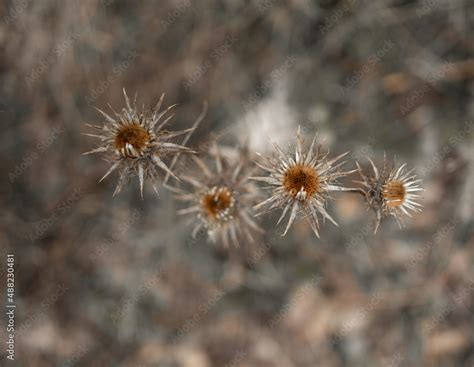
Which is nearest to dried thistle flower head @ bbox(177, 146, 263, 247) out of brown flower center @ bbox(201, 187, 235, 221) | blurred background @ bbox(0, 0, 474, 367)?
brown flower center @ bbox(201, 187, 235, 221)

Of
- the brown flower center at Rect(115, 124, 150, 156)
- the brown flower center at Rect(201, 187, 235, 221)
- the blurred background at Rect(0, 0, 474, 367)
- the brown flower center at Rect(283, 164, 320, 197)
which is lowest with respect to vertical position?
the brown flower center at Rect(283, 164, 320, 197)

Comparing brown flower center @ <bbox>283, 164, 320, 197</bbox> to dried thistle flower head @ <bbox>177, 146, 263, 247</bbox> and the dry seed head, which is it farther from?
dried thistle flower head @ <bbox>177, 146, 263, 247</bbox>

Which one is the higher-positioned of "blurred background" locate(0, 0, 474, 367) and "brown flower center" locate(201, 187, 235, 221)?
"blurred background" locate(0, 0, 474, 367)

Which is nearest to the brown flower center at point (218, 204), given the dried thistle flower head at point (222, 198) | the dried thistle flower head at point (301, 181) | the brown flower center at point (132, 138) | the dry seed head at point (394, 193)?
the dried thistle flower head at point (222, 198)

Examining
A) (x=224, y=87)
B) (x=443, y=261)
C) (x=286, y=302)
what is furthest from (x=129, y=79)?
(x=443, y=261)

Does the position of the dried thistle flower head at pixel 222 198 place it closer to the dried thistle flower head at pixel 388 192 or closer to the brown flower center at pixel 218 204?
the brown flower center at pixel 218 204

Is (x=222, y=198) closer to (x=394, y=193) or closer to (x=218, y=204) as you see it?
(x=218, y=204)
